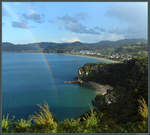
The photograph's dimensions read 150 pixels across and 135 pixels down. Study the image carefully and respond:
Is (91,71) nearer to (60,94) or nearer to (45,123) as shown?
(60,94)

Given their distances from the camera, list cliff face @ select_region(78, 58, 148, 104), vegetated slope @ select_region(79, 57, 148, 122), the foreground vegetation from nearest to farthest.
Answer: the foreground vegetation → vegetated slope @ select_region(79, 57, 148, 122) → cliff face @ select_region(78, 58, 148, 104)

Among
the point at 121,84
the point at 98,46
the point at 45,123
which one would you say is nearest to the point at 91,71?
the point at 98,46

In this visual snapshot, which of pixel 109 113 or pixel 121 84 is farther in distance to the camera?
pixel 121 84

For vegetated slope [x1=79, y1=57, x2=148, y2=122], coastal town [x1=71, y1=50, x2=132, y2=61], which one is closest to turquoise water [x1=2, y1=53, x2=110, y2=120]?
coastal town [x1=71, y1=50, x2=132, y2=61]

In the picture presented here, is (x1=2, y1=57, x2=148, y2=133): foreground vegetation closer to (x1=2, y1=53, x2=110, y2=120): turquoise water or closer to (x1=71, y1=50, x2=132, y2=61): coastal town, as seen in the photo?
(x1=71, y1=50, x2=132, y2=61): coastal town

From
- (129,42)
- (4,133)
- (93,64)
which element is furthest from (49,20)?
(4,133)

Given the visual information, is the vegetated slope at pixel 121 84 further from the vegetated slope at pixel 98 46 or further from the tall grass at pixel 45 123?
the tall grass at pixel 45 123

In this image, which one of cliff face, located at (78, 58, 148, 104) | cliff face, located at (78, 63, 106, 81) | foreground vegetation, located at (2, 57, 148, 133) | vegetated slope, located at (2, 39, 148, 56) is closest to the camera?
foreground vegetation, located at (2, 57, 148, 133)

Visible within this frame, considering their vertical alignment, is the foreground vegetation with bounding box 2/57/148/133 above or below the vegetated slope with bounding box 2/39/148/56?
below

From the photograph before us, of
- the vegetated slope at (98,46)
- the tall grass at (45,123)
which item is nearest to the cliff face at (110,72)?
the vegetated slope at (98,46)
